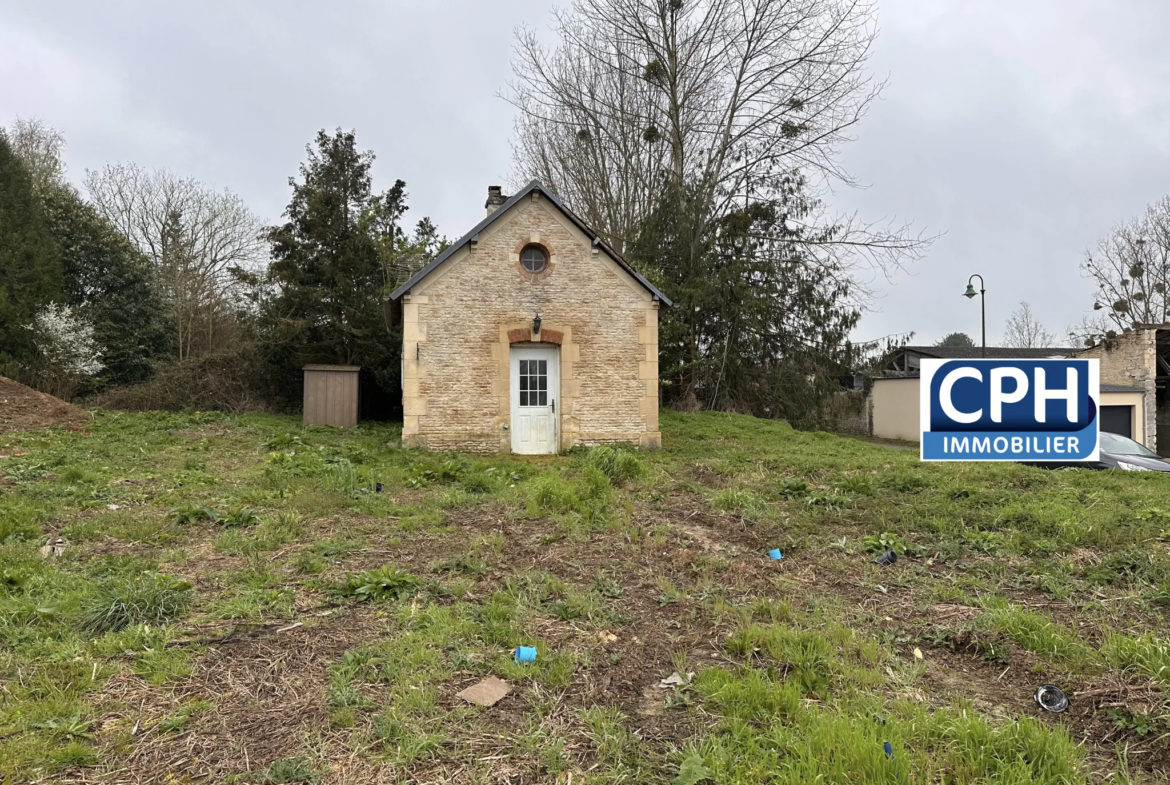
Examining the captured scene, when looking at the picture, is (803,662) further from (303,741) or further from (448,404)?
(448,404)

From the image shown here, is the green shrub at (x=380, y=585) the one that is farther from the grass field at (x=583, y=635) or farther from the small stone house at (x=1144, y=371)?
the small stone house at (x=1144, y=371)

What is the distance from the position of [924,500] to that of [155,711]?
740 centimetres

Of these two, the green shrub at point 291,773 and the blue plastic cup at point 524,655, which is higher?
the blue plastic cup at point 524,655

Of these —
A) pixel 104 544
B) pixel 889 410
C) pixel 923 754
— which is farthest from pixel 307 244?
pixel 889 410

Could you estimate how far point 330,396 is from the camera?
16.9 metres

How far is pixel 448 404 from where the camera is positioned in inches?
496

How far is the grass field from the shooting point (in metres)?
2.74

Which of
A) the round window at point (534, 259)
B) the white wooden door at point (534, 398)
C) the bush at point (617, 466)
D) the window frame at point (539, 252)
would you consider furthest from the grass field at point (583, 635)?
the round window at point (534, 259)

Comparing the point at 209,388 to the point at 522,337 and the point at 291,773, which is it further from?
the point at 291,773

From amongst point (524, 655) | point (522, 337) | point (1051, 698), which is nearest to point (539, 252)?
point (522, 337)

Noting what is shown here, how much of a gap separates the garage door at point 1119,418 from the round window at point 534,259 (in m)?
21.5

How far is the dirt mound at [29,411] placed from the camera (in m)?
13.5

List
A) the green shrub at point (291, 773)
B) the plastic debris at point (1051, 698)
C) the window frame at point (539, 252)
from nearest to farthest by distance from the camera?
the green shrub at point (291, 773), the plastic debris at point (1051, 698), the window frame at point (539, 252)

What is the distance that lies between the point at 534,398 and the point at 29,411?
11511 millimetres
